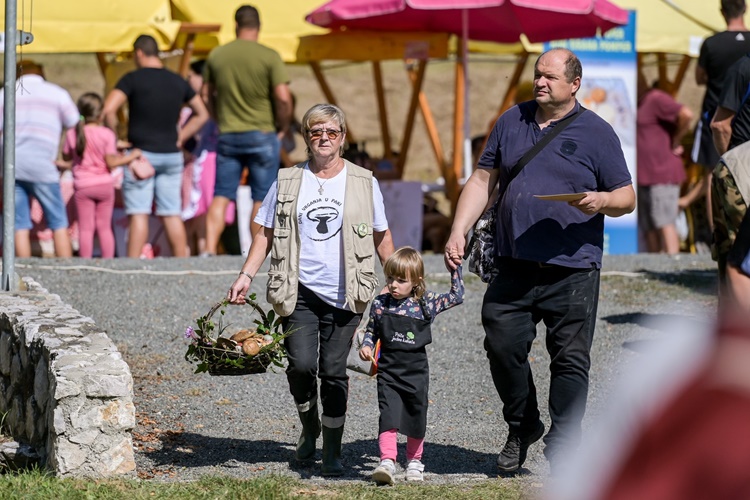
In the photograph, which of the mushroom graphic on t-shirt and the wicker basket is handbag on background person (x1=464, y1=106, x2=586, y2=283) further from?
the wicker basket

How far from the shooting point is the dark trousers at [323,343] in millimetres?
5562

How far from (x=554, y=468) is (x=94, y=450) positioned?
1.94 metres

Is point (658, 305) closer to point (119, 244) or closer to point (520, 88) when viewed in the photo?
point (520, 88)

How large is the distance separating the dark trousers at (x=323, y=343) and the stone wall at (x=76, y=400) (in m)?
0.75

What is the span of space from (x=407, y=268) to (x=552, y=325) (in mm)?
679

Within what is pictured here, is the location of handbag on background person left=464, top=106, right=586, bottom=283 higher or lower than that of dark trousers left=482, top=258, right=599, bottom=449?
higher

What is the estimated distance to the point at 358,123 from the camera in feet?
104

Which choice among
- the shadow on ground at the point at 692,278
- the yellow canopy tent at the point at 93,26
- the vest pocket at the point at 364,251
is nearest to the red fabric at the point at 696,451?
the vest pocket at the point at 364,251

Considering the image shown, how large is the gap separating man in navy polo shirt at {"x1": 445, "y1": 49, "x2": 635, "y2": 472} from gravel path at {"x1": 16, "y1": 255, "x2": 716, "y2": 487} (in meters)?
0.50

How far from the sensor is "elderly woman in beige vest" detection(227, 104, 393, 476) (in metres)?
5.52

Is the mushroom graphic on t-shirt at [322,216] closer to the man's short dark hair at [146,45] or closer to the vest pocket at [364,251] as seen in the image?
the vest pocket at [364,251]

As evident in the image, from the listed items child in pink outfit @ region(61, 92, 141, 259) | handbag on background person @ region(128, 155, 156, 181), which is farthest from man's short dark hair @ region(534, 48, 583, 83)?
child in pink outfit @ region(61, 92, 141, 259)

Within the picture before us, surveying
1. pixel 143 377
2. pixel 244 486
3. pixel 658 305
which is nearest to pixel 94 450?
pixel 244 486

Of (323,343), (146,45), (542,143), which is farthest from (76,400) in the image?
(146,45)
